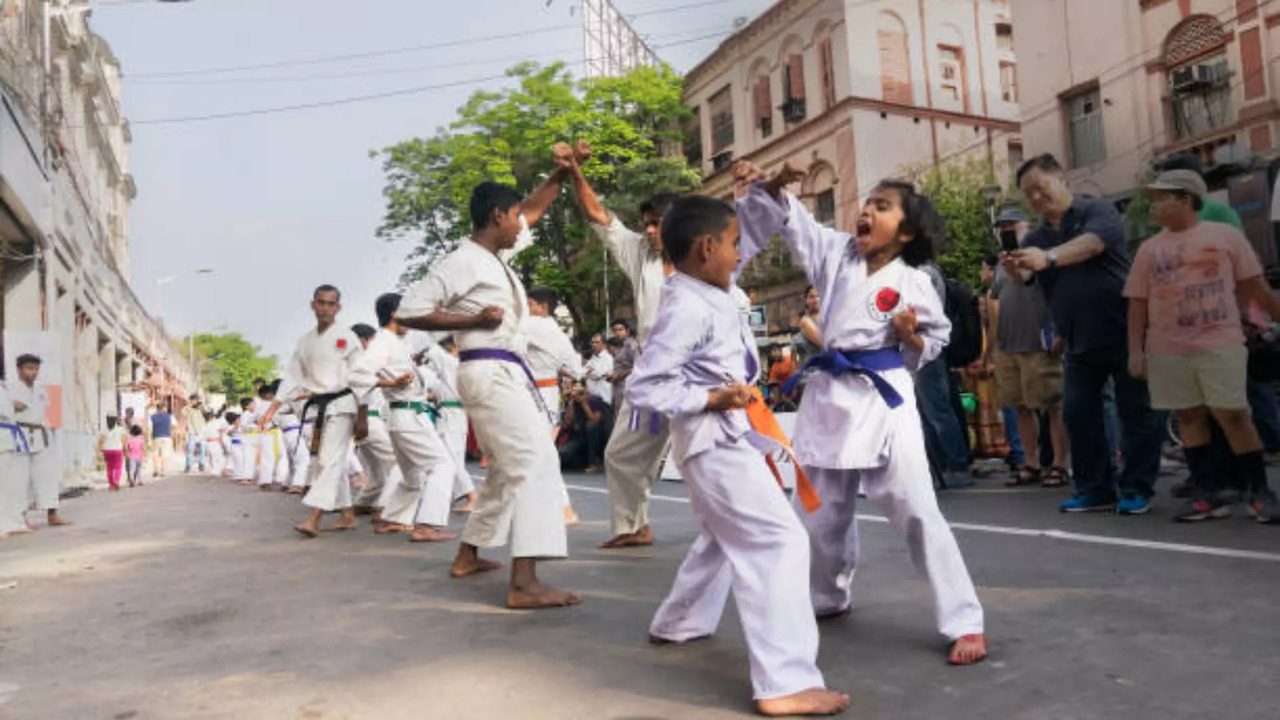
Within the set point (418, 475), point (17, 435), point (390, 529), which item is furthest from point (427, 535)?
point (17, 435)

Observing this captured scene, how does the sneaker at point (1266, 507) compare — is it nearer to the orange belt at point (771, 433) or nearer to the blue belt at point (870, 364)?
the blue belt at point (870, 364)

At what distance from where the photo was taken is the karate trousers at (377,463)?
895 cm

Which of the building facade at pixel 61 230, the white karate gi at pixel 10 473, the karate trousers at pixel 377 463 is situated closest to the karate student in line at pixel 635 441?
the karate trousers at pixel 377 463

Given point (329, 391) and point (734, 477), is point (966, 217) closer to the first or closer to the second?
point (329, 391)

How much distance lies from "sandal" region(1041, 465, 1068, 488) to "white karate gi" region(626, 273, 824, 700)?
5.26 meters

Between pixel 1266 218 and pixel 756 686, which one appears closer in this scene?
pixel 756 686

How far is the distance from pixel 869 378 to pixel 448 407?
682cm

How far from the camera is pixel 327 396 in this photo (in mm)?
8664

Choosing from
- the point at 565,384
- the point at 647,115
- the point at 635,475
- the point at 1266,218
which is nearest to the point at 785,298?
the point at 647,115

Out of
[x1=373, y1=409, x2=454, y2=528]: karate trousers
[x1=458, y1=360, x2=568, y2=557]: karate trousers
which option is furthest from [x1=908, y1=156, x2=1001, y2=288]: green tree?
[x1=458, y1=360, x2=568, y2=557]: karate trousers

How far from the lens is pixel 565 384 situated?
15.9 metres

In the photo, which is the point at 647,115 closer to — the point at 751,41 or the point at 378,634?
the point at 751,41

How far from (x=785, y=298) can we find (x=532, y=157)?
9711mm

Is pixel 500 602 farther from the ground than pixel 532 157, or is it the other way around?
pixel 532 157
